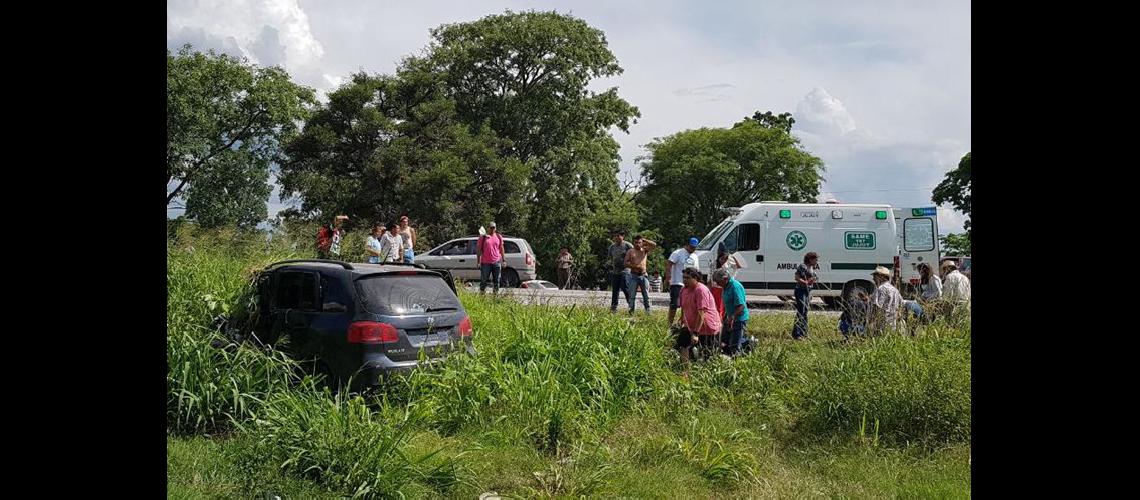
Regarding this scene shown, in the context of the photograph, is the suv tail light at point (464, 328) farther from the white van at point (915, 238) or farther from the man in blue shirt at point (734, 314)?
the white van at point (915, 238)

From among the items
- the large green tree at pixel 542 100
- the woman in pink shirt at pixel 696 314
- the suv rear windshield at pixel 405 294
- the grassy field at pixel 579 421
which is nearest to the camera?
the grassy field at pixel 579 421

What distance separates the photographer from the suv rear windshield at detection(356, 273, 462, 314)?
294 inches

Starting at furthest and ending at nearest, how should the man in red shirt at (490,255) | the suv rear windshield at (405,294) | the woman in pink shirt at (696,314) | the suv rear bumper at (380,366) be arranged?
the man in red shirt at (490,255), the woman in pink shirt at (696,314), the suv rear windshield at (405,294), the suv rear bumper at (380,366)

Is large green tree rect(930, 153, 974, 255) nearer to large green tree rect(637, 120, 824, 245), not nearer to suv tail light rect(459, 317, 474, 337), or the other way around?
large green tree rect(637, 120, 824, 245)

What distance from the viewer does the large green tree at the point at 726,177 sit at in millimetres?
43344

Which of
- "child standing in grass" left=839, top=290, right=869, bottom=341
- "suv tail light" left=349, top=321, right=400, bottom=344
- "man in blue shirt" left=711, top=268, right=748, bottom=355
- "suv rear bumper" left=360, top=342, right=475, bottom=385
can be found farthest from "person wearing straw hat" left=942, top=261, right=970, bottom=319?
"suv tail light" left=349, top=321, right=400, bottom=344

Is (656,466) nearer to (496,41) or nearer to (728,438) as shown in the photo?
(728,438)

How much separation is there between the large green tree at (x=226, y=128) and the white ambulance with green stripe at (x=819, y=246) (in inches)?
754

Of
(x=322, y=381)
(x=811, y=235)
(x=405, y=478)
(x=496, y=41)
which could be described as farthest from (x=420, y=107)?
(x=405, y=478)

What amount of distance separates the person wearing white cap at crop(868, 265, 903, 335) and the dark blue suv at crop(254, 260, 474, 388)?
4.19 meters

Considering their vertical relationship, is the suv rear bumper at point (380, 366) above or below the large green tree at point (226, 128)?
below

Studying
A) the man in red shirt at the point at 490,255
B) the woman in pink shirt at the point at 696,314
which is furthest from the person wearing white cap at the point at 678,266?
the man in red shirt at the point at 490,255

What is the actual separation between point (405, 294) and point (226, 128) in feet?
84.7

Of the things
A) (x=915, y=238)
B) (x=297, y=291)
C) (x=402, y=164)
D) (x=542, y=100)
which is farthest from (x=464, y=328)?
(x=542, y=100)
